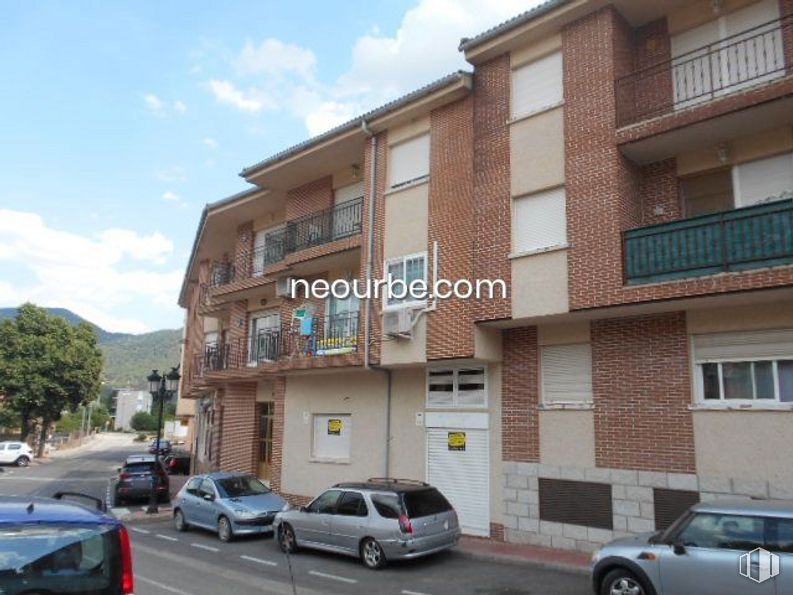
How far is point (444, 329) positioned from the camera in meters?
13.8

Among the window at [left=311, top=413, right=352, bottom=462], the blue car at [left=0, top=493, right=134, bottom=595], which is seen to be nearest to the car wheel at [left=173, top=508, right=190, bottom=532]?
the window at [left=311, top=413, right=352, bottom=462]

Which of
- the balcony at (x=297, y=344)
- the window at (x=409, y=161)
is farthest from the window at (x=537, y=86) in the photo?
the balcony at (x=297, y=344)

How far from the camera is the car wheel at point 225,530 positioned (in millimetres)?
13883

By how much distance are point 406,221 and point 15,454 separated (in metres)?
36.0

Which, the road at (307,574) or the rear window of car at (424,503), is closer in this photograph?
the road at (307,574)

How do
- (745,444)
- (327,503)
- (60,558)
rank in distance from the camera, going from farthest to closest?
1. (327,503)
2. (745,444)
3. (60,558)

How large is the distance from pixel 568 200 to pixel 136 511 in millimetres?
15452

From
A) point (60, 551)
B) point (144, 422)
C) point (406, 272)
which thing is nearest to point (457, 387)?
point (406, 272)

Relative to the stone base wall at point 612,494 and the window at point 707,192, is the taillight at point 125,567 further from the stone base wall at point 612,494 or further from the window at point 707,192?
the window at point 707,192

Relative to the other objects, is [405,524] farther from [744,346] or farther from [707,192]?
[707,192]

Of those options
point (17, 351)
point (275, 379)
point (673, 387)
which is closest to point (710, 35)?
point (673, 387)

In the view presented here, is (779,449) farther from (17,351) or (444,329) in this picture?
(17,351)

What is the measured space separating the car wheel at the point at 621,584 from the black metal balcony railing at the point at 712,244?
499 centimetres

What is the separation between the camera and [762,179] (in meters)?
11.0
